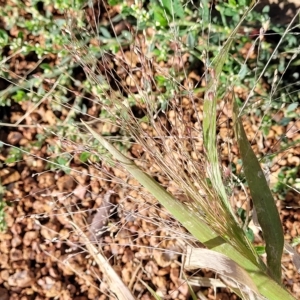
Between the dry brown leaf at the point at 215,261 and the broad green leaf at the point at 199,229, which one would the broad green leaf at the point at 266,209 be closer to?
the broad green leaf at the point at 199,229

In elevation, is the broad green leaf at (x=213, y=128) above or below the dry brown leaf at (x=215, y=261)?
above

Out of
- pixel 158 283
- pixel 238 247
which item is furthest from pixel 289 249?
pixel 158 283

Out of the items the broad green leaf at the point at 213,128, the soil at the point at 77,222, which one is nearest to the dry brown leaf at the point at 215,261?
the broad green leaf at the point at 213,128

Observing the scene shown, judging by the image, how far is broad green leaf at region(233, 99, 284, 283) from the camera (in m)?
1.15

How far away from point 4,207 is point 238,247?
1.10 m

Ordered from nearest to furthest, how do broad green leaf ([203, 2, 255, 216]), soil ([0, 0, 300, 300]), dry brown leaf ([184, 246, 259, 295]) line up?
dry brown leaf ([184, 246, 259, 295]) < broad green leaf ([203, 2, 255, 216]) < soil ([0, 0, 300, 300])

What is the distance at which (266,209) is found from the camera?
1160 millimetres

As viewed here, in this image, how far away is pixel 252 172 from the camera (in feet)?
3.82

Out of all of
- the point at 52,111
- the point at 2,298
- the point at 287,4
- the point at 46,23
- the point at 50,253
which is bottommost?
the point at 2,298

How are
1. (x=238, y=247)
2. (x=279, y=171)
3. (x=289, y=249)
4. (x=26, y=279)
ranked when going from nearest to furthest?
(x=238, y=247)
(x=289, y=249)
(x=279, y=171)
(x=26, y=279)

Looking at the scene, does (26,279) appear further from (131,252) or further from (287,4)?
(287,4)

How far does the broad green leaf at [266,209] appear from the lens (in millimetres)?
1154

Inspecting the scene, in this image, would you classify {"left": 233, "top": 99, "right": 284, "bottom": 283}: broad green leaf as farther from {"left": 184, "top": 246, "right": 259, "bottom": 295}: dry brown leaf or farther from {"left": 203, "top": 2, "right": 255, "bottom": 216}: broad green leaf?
{"left": 184, "top": 246, "right": 259, "bottom": 295}: dry brown leaf

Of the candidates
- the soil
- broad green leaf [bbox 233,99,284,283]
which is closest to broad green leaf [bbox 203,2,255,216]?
broad green leaf [bbox 233,99,284,283]
